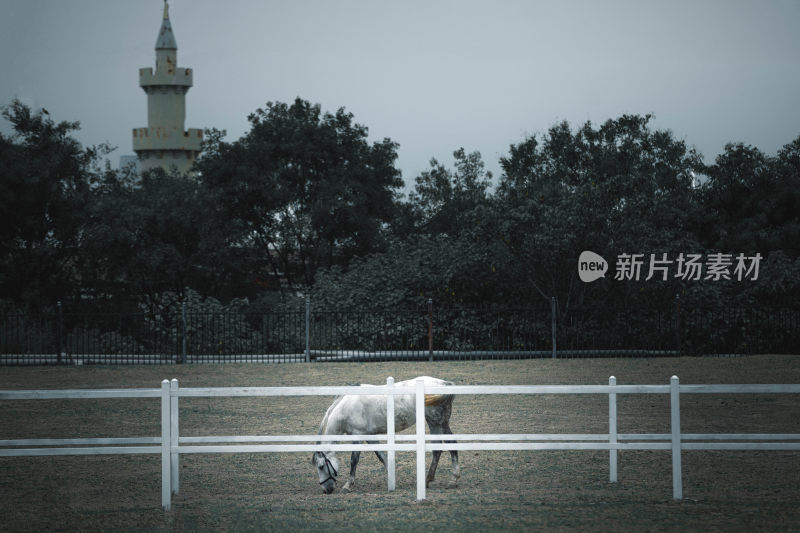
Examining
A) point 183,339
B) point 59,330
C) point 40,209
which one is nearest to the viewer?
point 59,330

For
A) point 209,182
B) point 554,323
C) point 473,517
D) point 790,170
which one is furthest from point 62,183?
point 473,517

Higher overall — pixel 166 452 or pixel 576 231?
pixel 576 231

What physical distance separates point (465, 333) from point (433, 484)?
21.4 metres

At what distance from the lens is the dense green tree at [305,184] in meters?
41.6

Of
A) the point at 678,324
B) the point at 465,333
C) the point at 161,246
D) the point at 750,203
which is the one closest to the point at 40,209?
the point at 161,246

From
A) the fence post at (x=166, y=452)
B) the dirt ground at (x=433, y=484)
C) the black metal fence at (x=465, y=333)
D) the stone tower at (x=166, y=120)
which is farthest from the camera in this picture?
the stone tower at (x=166, y=120)

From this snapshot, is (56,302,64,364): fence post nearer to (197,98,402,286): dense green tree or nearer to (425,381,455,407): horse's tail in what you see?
(197,98,402,286): dense green tree

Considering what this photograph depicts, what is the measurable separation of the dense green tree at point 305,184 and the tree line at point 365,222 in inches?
3.6

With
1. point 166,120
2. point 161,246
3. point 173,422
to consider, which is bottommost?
point 173,422

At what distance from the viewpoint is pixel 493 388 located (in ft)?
28.6

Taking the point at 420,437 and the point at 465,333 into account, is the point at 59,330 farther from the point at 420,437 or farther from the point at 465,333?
the point at 420,437

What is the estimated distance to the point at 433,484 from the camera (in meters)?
10.2

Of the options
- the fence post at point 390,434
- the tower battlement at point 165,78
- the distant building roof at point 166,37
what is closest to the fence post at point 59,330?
the fence post at point 390,434

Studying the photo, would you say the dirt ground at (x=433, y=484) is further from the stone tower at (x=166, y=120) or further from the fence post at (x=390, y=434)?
the stone tower at (x=166, y=120)
